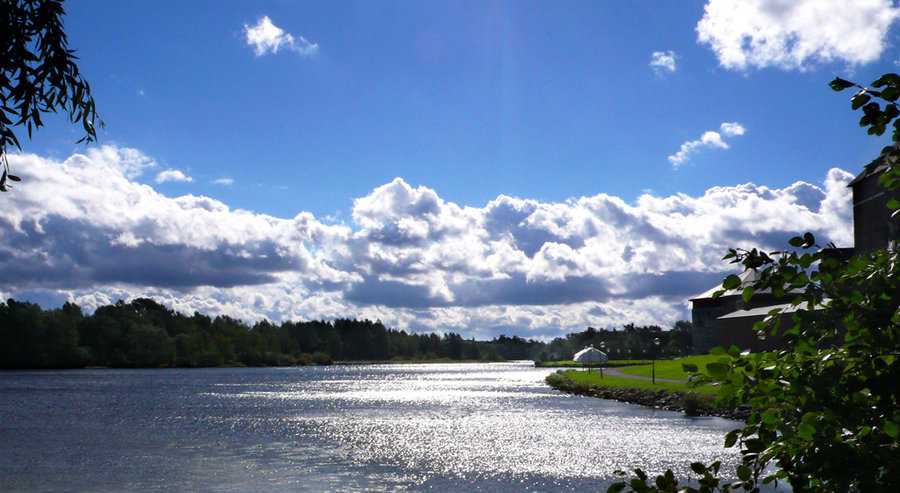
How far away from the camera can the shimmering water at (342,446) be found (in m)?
27.3

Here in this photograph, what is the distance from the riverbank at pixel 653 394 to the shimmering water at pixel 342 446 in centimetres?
189

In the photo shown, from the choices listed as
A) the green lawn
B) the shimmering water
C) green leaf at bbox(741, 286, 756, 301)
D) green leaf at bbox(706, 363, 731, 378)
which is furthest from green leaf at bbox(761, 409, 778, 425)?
the green lawn

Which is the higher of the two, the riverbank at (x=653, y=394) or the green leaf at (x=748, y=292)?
the green leaf at (x=748, y=292)

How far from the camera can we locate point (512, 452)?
3500cm

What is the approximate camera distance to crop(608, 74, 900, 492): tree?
316cm

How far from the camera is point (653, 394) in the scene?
6284 cm

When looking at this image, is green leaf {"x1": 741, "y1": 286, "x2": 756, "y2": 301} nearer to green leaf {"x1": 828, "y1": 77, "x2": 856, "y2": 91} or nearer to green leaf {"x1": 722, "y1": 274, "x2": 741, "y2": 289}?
green leaf {"x1": 722, "y1": 274, "x2": 741, "y2": 289}

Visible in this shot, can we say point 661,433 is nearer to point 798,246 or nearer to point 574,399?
point 574,399

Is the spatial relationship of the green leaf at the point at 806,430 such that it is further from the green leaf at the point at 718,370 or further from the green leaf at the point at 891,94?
the green leaf at the point at 891,94

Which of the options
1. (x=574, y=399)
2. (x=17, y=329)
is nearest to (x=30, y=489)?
(x=574, y=399)

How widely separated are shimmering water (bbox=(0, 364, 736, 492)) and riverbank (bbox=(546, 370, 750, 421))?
1886 millimetres

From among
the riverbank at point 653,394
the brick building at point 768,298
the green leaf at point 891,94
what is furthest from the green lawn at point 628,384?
A: the green leaf at point 891,94

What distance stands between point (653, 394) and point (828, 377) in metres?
62.5

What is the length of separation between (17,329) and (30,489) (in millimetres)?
160694
